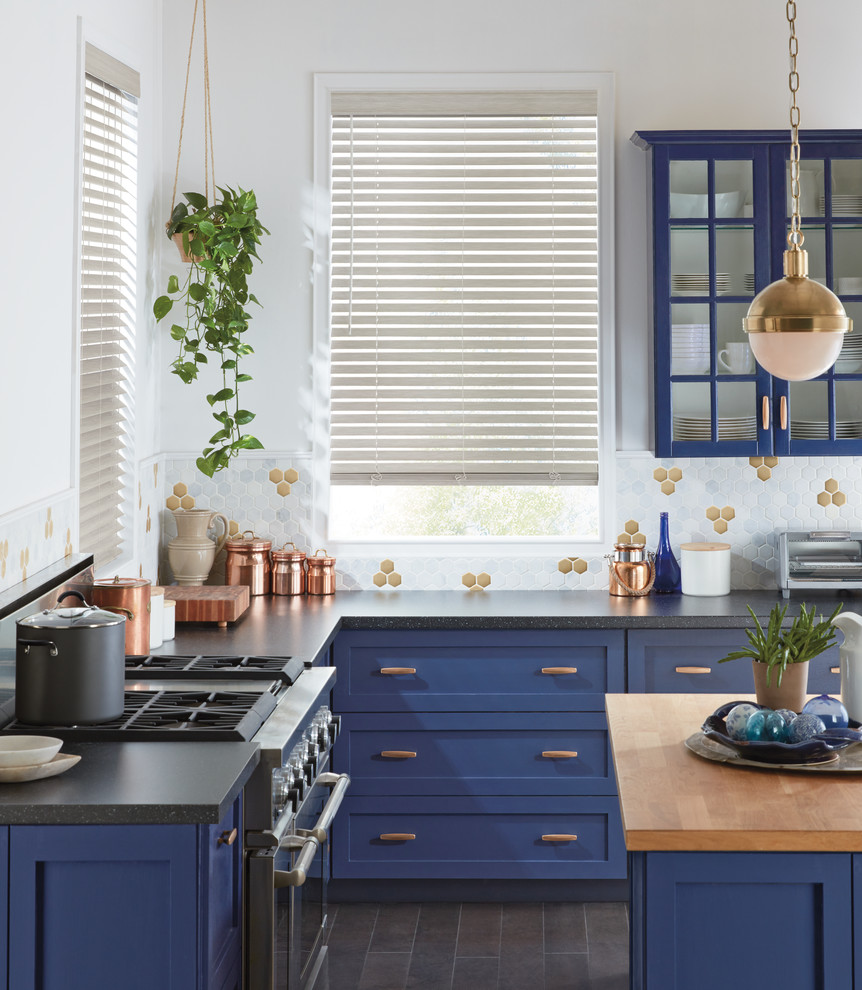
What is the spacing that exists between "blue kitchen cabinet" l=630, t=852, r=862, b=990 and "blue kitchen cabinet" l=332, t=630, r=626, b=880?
5.83 feet

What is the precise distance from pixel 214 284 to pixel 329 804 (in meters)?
2.12

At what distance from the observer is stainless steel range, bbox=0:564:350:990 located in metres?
2.48

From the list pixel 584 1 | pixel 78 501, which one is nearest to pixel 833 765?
pixel 78 501

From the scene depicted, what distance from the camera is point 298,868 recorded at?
2580mm

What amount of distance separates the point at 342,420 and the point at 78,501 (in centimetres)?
131

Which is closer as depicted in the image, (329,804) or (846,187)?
(329,804)

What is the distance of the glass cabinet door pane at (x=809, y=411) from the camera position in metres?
4.31

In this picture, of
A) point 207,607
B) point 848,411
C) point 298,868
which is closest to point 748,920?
point 298,868

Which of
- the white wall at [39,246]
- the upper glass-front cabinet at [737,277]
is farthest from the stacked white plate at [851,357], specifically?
the white wall at [39,246]

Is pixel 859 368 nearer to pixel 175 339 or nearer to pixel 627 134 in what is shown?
pixel 627 134

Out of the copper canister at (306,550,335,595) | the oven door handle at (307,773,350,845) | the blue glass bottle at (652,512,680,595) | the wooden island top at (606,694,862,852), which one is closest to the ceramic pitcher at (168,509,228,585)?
the copper canister at (306,550,335,595)

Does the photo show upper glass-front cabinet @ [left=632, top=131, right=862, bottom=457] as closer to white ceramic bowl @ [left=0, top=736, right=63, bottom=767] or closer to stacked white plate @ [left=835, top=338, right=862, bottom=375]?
stacked white plate @ [left=835, top=338, right=862, bottom=375]

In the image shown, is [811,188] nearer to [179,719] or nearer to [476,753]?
[476,753]

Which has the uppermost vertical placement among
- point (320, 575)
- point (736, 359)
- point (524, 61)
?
point (524, 61)
